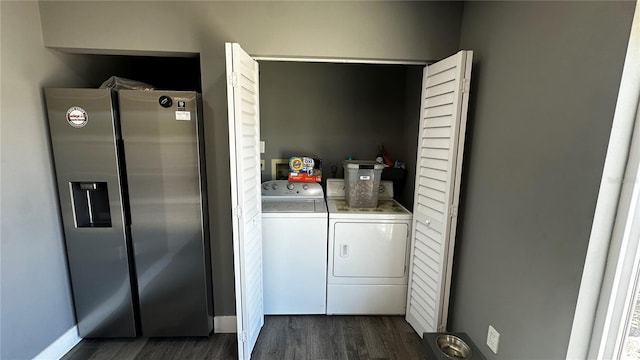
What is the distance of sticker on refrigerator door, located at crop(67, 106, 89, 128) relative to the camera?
5.54ft

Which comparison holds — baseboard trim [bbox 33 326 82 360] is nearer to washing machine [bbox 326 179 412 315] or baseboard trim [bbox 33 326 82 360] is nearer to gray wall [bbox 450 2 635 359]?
washing machine [bbox 326 179 412 315]

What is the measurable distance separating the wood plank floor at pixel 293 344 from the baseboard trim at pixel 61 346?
0.12ft

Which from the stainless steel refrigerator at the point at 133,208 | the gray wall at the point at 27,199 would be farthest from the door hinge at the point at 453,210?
the gray wall at the point at 27,199

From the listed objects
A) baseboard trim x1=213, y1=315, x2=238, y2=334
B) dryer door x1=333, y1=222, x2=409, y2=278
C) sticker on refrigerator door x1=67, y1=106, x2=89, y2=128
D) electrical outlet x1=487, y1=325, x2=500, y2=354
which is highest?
sticker on refrigerator door x1=67, y1=106, x2=89, y2=128

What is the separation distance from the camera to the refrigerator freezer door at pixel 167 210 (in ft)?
5.65

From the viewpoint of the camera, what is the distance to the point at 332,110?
110 inches

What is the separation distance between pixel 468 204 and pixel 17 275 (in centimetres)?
269

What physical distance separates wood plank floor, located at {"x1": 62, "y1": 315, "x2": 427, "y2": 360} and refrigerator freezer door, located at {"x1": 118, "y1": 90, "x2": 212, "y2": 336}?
0.10 meters

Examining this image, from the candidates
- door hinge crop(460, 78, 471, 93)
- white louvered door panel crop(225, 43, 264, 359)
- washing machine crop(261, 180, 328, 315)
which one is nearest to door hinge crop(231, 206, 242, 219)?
white louvered door panel crop(225, 43, 264, 359)

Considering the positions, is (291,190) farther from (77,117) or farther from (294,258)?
(77,117)

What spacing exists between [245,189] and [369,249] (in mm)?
1120

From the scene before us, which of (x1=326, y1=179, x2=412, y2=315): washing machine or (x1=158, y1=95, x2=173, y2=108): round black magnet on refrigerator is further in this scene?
(x1=326, y1=179, x2=412, y2=315): washing machine

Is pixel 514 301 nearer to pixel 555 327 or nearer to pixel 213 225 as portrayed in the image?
pixel 555 327

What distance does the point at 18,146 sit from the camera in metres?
1.56
